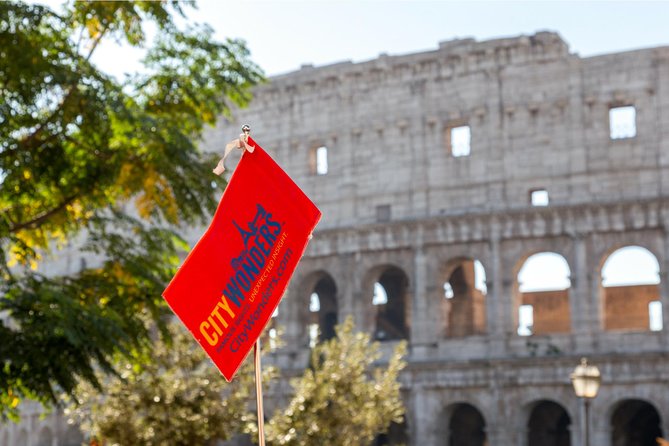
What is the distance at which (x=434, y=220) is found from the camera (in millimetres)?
46312

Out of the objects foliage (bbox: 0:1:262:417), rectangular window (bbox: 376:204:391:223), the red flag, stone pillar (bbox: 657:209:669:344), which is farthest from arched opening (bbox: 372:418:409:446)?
the red flag

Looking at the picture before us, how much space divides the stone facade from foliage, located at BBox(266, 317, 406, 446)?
1083 centimetres

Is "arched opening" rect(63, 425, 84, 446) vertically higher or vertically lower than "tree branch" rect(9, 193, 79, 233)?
higher

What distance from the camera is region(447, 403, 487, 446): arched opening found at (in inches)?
1953

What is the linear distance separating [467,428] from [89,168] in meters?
31.1

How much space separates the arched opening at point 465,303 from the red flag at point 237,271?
39437 mm

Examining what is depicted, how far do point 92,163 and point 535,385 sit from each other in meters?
25.3

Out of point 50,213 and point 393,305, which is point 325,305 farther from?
point 50,213

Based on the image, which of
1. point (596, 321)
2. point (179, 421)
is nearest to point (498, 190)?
point (596, 321)

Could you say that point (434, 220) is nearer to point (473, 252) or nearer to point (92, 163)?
point (473, 252)

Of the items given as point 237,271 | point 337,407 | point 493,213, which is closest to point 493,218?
point 493,213

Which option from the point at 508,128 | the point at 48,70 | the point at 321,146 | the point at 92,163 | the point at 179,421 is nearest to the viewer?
the point at 48,70

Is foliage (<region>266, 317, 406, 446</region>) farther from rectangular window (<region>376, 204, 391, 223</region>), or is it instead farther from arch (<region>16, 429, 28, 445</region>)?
arch (<region>16, 429, 28, 445</region>)

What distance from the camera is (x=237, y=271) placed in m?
10.2
